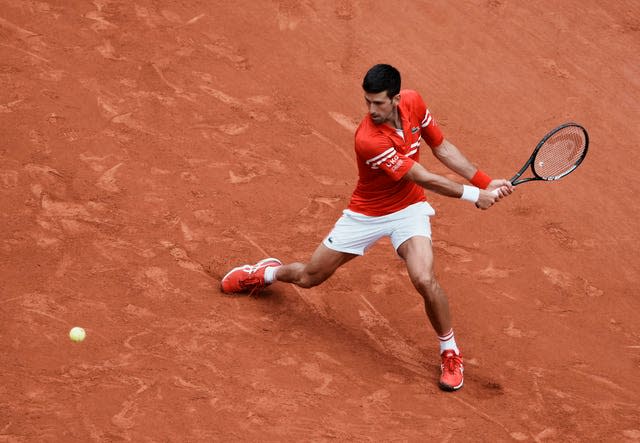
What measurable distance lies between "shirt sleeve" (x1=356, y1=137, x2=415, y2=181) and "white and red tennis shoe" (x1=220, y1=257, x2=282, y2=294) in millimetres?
1522

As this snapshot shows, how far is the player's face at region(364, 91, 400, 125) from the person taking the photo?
20.6 ft

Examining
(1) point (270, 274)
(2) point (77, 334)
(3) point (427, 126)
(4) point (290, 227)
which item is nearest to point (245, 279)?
(1) point (270, 274)

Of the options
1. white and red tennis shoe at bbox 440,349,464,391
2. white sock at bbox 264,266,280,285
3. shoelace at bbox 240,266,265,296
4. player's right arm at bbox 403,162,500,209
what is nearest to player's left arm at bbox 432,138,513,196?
player's right arm at bbox 403,162,500,209

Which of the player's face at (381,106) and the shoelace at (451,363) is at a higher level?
the player's face at (381,106)

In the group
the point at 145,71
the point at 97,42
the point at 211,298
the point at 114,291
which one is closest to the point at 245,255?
the point at 211,298

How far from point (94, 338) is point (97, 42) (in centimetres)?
463

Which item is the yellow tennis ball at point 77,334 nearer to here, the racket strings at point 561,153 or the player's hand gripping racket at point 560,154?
the player's hand gripping racket at point 560,154

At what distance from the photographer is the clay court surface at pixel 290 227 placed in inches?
251

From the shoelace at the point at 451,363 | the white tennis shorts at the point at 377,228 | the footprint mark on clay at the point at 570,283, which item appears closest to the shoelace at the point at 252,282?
the white tennis shorts at the point at 377,228

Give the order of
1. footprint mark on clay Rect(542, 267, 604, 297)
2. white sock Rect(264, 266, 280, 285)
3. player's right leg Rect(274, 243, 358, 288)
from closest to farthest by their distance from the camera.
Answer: player's right leg Rect(274, 243, 358, 288)
white sock Rect(264, 266, 280, 285)
footprint mark on clay Rect(542, 267, 604, 297)

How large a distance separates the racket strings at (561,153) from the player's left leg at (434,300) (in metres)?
1.20

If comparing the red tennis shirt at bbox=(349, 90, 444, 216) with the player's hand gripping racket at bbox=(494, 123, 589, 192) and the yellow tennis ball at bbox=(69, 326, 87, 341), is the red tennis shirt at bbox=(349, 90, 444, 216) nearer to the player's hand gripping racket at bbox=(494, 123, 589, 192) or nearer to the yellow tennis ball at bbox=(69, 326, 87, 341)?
the player's hand gripping racket at bbox=(494, 123, 589, 192)

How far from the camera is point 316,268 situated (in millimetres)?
6980

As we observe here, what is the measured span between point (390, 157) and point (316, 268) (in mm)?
1130
